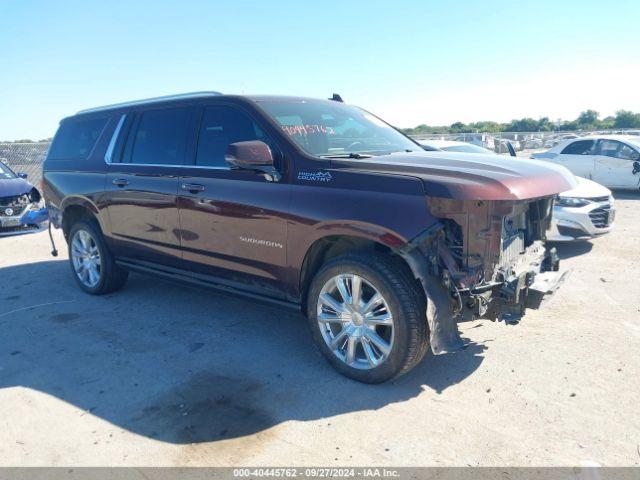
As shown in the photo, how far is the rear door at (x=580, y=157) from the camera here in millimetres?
13289

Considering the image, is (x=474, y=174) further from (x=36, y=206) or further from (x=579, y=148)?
(x=579, y=148)

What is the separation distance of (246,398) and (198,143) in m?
2.31

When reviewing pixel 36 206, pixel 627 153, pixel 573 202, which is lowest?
pixel 36 206

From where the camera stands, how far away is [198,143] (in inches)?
184

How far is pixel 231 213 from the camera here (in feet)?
14.1

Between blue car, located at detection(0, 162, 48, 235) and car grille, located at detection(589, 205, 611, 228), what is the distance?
10.0 meters

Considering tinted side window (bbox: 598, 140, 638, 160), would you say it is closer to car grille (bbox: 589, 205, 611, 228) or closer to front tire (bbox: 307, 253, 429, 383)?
car grille (bbox: 589, 205, 611, 228)

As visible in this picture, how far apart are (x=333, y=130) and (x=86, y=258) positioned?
11.4 feet

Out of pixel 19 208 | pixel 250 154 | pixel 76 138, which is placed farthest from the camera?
pixel 19 208

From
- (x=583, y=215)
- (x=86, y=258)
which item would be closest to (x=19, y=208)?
(x=86, y=258)

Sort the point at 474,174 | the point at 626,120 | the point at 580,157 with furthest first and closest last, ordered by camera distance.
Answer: the point at 626,120
the point at 580,157
the point at 474,174

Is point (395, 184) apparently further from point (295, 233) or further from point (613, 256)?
point (613, 256)

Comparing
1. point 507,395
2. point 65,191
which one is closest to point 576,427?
point 507,395

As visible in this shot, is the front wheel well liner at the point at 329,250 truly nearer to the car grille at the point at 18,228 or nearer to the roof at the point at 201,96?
the roof at the point at 201,96
